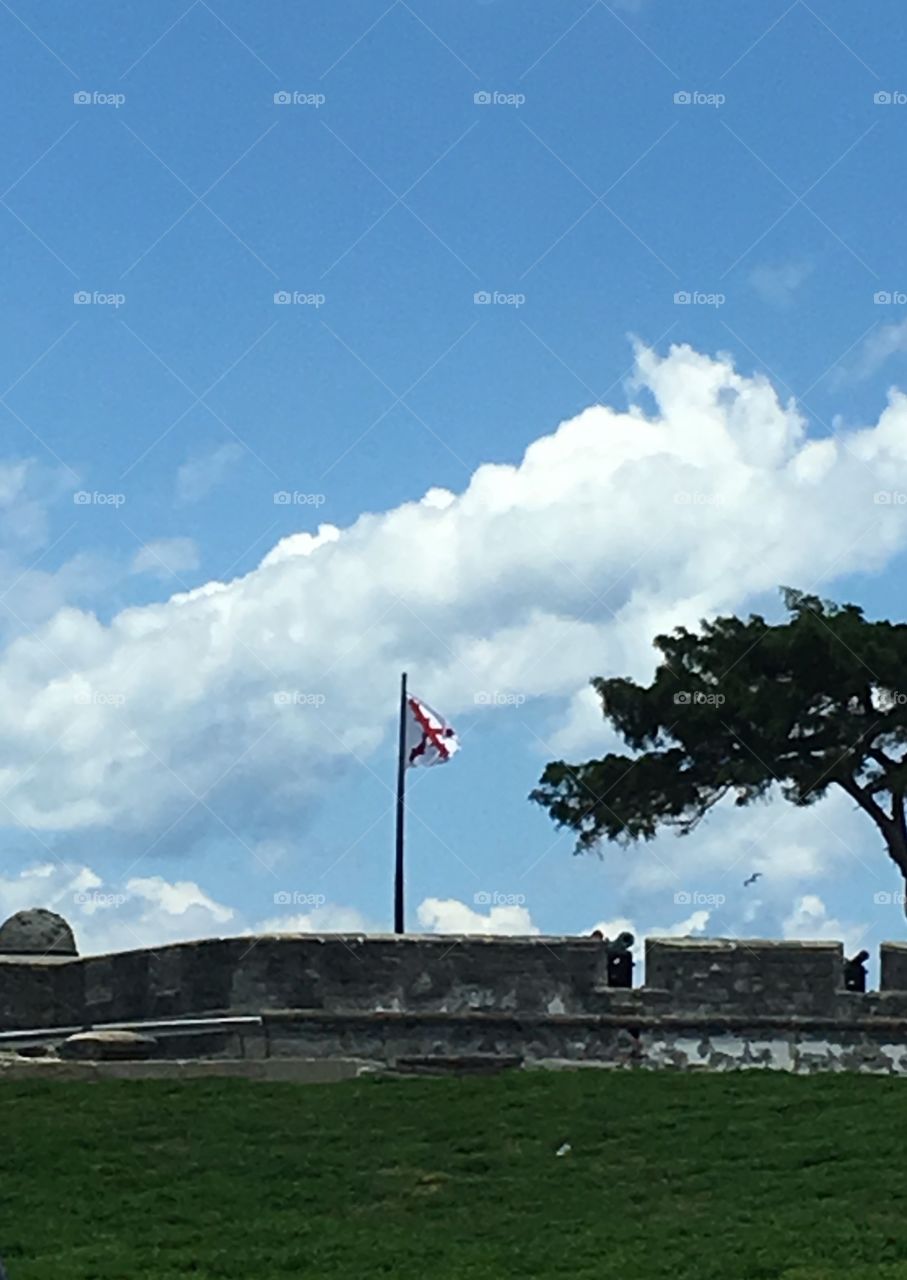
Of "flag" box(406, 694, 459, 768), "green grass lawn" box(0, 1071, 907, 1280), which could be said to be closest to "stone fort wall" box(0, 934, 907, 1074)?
"green grass lawn" box(0, 1071, 907, 1280)

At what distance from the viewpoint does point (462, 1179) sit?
1617cm

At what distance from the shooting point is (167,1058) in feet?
71.2

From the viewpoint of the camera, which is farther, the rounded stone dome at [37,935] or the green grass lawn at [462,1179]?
the rounded stone dome at [37,935]

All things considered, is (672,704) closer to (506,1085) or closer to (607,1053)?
(607,1053)

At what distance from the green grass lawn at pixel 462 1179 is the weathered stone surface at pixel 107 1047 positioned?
131 cm

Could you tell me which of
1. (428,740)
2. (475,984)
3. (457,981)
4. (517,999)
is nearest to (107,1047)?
(457,981)

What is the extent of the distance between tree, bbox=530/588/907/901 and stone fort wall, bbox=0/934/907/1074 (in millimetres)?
12070

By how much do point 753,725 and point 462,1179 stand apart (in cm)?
1994

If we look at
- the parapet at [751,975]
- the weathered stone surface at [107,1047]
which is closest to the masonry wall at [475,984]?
the parapet at [751,975]

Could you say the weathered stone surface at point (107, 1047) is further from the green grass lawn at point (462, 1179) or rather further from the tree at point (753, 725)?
the tree at point (753, 725)

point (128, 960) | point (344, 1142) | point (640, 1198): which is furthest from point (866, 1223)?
point (128, 960)

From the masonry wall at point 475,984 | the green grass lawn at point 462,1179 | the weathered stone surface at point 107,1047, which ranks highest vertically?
the masonry wall at point 475,984

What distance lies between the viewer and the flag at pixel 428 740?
33.1 m

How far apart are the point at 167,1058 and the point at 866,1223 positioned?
8.88 meters
